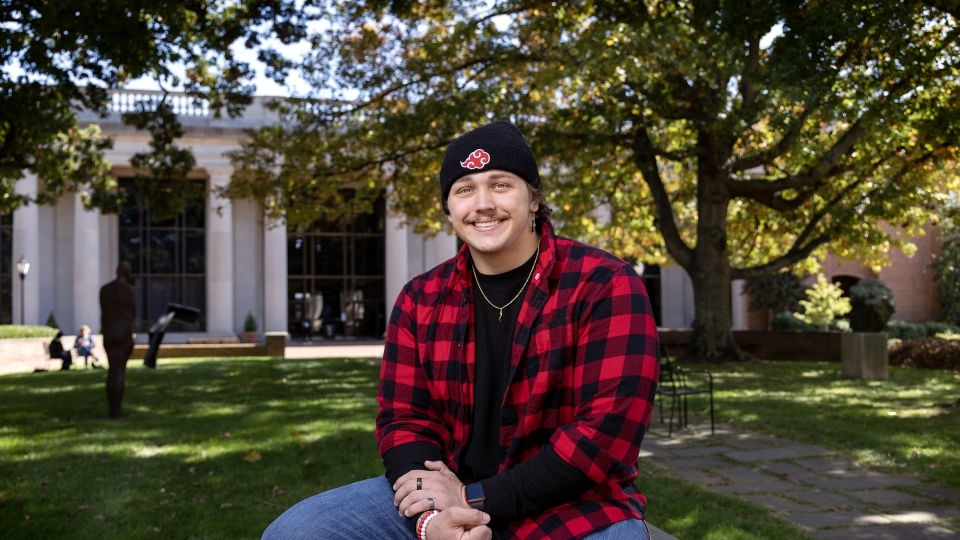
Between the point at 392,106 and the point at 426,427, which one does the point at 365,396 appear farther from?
the point at 426,427

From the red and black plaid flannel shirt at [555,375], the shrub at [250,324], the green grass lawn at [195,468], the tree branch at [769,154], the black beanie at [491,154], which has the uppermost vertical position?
the tree branch at [769,154]

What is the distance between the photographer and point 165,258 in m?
39.9

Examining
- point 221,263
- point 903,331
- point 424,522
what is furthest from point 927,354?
point 221,263

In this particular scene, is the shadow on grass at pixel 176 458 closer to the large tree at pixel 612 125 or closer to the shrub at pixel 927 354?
the large tree at pixel 612 125

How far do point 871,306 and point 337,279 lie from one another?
27.4 m

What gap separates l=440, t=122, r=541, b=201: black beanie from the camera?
9.17 ft

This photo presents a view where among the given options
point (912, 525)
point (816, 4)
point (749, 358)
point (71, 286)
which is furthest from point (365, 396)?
point (71, 286)

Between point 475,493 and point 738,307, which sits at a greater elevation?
point 738,307

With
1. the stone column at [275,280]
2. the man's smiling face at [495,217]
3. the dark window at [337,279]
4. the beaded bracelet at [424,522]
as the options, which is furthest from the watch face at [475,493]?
the dark window at [337,279]

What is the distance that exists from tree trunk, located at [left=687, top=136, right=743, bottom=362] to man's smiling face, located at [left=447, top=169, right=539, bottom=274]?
18.3m

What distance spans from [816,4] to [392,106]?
10.9 meters

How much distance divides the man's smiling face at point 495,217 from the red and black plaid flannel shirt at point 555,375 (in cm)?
9

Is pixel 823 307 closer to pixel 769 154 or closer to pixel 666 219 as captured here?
pixel 666 219

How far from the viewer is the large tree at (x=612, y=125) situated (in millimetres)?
14953
